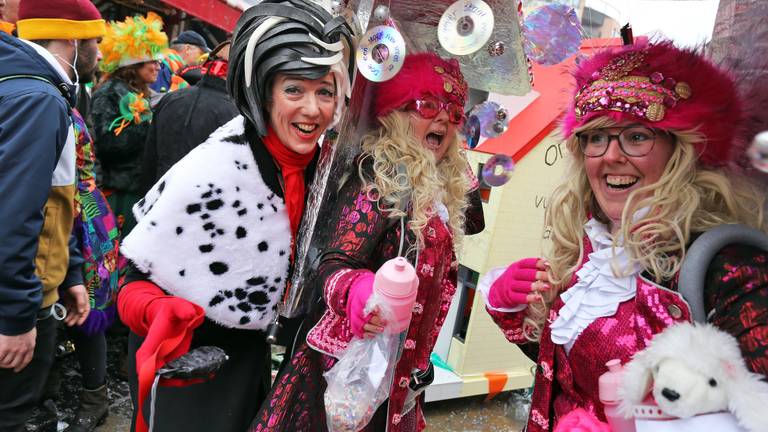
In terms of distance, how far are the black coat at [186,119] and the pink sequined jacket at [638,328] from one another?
2.30 metres

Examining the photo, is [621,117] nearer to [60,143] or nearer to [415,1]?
[415,1]

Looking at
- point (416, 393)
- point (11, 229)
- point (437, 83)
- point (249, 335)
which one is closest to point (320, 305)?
point (249, 335)

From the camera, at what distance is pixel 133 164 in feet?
13.0

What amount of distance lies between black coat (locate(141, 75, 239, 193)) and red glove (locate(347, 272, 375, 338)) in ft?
6.86

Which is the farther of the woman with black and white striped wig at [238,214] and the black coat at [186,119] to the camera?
the black coat at [186,119]

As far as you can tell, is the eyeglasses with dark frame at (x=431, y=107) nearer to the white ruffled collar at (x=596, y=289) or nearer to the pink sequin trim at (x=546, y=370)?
the white ruffled collar at (x=596, y=289)

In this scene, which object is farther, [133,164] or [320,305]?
[133,164]

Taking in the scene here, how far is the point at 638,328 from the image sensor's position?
4.50ft

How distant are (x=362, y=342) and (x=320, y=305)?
0.30 meters

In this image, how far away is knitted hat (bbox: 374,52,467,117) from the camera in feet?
6.42

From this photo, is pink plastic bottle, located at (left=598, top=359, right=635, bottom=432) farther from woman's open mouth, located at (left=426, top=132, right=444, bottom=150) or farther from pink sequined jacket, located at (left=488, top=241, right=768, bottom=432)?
woman's open mouth, located at (left=426, top=132, right=444, bottom=150)

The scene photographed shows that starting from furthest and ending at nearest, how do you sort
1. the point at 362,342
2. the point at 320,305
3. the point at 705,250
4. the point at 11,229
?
1. the point at 320,305
2. the point at 11,229
3. the point at 362,342
4. the point at 705,250

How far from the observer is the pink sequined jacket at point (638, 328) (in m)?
1.16

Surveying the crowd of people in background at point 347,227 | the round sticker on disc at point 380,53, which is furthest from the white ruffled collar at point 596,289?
the round sticker on disc at point 380,53
